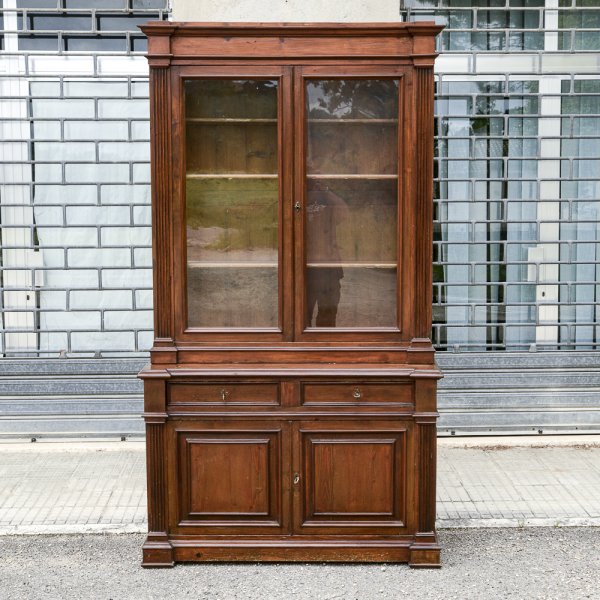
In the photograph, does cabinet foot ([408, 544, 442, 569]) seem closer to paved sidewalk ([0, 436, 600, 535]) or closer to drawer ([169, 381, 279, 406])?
paved sidewalk ([0, 436, 600, 535])

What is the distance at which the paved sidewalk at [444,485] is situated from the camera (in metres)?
5.50

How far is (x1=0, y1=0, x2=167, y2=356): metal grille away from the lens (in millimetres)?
7246

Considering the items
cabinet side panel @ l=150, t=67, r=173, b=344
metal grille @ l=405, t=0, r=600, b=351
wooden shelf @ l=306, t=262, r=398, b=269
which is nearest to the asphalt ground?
cabinet side panel @ l=150, t=67, r=173, b=344

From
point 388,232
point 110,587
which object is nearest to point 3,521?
point 110,587

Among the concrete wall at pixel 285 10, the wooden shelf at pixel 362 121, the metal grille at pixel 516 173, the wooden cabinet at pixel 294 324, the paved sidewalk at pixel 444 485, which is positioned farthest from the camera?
the metal grille at pixel 516 173

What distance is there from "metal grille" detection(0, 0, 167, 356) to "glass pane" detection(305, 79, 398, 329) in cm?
303

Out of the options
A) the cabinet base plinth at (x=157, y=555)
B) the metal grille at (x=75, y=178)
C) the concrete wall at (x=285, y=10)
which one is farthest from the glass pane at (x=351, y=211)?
the metal grille at (x=75, y=178)

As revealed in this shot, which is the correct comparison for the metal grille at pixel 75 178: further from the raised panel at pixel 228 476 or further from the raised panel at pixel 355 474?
the raised panel at pixel 355 474

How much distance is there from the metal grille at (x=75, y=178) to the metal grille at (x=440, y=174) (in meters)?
0.01

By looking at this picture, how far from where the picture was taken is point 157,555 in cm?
471

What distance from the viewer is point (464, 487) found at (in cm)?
621

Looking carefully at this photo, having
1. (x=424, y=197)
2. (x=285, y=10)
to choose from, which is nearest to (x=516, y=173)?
Answer: (x=285, y=10)

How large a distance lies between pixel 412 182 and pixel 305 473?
1.88 metres

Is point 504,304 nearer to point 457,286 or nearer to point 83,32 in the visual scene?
point 457,286
